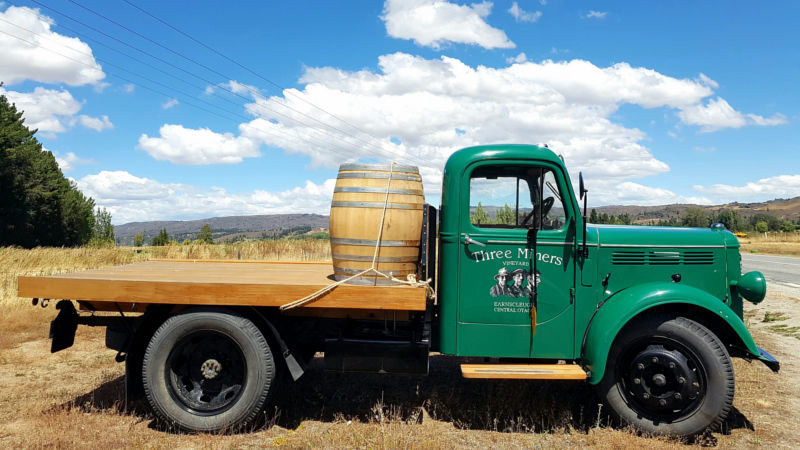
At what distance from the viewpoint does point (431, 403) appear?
4777 mm

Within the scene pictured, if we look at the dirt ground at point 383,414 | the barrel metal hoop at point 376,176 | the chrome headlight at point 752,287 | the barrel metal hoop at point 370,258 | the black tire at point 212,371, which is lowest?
the dirt ground at point 383,414

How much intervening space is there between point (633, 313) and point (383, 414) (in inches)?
87.5

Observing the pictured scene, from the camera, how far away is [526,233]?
4.02m

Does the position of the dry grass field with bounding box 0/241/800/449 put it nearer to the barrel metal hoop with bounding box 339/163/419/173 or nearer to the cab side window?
the cab side window

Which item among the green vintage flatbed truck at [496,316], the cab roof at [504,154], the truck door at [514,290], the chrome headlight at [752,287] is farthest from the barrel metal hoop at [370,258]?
the chrome headlight at [752,287]

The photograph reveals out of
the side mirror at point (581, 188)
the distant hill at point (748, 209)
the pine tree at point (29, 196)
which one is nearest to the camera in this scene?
the side mirror at point (581, 188)

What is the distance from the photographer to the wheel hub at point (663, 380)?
12.7 ft

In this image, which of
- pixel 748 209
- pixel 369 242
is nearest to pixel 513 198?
pixel 369 242

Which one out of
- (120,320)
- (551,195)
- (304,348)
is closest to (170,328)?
(120,320)

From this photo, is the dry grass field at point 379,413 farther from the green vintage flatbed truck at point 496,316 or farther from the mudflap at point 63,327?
the mudflap at point 63,327

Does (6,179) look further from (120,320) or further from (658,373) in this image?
(658,373)

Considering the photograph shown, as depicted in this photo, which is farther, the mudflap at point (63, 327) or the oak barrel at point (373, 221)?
the mudflap at point (63, 327)

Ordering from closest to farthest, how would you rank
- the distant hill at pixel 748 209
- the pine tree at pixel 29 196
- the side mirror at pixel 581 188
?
the side mirror at pixel 581 188 < the pine tree at pixel 29 196 < the distant hill at pixel 748 209

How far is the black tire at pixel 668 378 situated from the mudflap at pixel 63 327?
172 inches
